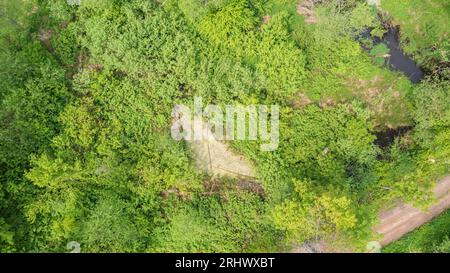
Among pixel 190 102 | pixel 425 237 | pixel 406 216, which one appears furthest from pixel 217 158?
pixel 425 237

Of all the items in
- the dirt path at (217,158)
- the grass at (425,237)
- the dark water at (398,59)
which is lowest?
the grass at (425,237)

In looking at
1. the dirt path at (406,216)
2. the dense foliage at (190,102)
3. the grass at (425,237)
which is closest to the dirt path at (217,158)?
the dense foliage at (190,102)

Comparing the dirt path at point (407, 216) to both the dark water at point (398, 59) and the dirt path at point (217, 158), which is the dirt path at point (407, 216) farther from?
the dirt path at point (217, 158)

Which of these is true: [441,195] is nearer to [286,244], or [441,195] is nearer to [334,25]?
[286,244]

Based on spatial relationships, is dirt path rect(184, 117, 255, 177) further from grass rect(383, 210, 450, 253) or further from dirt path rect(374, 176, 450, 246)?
grass rect(383, 210, 450, 253)

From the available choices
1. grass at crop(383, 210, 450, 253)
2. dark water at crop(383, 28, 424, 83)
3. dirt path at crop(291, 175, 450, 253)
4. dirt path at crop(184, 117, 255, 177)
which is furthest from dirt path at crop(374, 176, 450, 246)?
dirt path at crop(184, 117, 255, 177)

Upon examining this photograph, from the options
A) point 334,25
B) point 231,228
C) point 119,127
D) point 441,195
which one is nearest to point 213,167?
point 231,228
